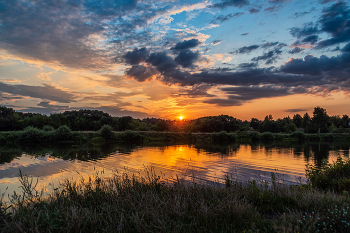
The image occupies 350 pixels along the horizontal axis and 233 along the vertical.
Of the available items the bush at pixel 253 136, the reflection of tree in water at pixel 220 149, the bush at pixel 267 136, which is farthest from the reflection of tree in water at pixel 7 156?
the bush at pixel 267 136

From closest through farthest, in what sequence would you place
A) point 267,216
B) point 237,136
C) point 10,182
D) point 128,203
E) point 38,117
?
point 267,216
point 128,203
point 10,182
point 237,136
point 38,117

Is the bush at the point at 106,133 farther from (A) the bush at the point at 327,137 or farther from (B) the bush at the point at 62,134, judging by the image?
(A) the bush at the point at 327,137

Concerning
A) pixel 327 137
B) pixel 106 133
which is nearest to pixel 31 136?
pixel 106 133

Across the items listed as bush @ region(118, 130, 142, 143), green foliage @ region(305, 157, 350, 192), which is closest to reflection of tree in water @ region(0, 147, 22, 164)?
bush @ region(118, 130, 142, 143)

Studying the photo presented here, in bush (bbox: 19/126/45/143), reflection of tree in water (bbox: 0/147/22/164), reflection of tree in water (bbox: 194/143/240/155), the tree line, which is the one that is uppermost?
the tree line

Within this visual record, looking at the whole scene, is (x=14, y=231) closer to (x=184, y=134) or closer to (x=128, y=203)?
(x=128, y=203)

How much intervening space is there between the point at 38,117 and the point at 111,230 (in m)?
114

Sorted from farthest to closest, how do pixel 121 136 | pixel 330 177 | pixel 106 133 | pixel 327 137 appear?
Answer: pixel 327 137, pixel 121 136, pixel 106 133, pixel 330 177

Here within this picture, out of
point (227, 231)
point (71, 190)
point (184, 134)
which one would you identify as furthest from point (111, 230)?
point (184, 134)

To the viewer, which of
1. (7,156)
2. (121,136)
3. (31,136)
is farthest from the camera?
(121,136)

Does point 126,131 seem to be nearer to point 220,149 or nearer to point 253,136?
point 220,149

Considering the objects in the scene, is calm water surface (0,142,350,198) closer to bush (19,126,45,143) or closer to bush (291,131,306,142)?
bush (19,126,45,143)

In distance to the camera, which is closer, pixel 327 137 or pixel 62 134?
pixel 62 134

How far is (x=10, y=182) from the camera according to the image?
16141 mm
